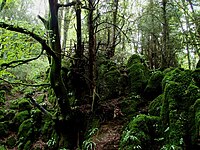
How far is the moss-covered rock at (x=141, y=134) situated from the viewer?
5938 millimetres

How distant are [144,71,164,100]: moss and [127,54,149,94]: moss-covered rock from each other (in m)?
0.41

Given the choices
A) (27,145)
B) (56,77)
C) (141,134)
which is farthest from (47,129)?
(141,134)

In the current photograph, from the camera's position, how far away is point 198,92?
5832 millimetres

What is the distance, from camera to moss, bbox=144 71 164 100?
847 centimetres

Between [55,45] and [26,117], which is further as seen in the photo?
[26,117]

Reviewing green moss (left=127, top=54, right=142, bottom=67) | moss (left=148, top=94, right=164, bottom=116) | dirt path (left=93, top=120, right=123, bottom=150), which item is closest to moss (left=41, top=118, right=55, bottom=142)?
dirt path (left=93, top=120, right=123, bottom=150)

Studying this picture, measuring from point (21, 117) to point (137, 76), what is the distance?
556 cm

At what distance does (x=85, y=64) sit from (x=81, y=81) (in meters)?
0.82

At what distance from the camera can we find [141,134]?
240 inches

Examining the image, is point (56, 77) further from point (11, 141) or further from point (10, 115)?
point (10, 115)

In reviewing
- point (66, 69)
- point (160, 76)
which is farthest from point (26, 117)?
point (160, 76)

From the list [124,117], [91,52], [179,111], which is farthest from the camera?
[91,52]

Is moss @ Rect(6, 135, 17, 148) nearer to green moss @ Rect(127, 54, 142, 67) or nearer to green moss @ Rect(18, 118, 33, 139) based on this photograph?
green moss @ Rect(18, 118, 33, 139)

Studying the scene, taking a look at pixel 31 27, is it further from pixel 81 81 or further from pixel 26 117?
pixel 26 117
